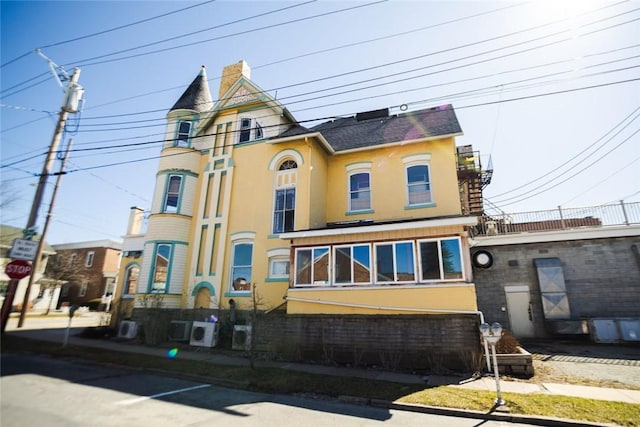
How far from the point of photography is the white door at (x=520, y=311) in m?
15.3

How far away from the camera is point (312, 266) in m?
12.3

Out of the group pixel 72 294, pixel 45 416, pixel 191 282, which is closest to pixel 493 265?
pixel 191 282

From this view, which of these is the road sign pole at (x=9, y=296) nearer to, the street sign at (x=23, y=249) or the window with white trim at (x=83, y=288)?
the street sign at (x=23, y=249)

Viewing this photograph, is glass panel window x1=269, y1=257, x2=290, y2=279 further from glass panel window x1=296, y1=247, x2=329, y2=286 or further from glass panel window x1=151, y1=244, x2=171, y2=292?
glass panel window x1=151, y1=244, x2=171, y2=292

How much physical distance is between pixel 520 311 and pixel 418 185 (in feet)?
27.4

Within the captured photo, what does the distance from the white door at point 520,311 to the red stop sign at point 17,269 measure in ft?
66.0

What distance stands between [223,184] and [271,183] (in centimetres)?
323

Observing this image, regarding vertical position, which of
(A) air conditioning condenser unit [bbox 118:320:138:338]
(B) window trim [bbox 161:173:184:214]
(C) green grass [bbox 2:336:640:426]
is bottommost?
(C) green grass [bbox 2:336:640:426]

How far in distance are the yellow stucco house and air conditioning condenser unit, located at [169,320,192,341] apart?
1.17 metres

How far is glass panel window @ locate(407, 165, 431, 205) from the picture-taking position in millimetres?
14648

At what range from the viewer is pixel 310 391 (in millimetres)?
7469

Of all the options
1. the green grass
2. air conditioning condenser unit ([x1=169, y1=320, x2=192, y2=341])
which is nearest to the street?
the green grass

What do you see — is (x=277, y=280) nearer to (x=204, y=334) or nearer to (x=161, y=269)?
(x=204, y=334)

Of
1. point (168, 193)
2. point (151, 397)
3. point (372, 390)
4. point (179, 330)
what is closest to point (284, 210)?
point (168, 193)
